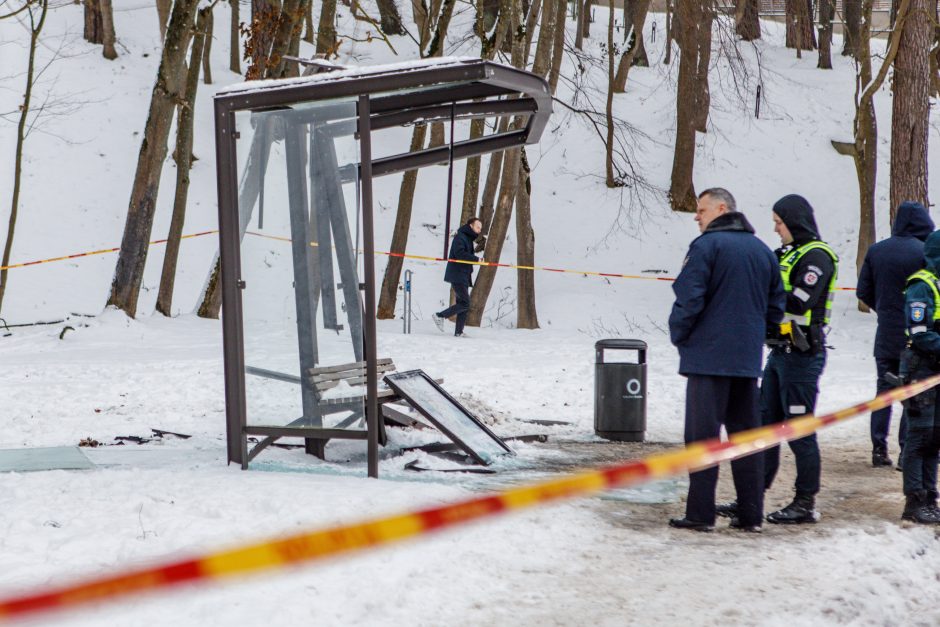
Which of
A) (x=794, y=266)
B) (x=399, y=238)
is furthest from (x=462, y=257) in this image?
(x=794, y=266)

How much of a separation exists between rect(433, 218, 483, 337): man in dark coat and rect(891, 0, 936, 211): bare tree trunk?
652 centimetres

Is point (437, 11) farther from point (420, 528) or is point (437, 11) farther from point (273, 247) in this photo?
point (420, 528)

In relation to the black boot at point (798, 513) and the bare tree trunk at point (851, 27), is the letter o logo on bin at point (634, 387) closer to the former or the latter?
the black boot at point (798, 513)

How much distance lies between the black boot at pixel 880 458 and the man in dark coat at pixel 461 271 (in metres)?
8.69

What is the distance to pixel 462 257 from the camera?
16.4 m

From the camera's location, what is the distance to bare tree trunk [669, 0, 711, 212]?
22.5 metres

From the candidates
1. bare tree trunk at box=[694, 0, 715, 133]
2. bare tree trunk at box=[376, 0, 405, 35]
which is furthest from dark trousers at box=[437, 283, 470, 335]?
bare tree trunk at box=[376, 0, 405, 35]

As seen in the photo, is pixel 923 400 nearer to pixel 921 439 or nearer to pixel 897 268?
pixel 921 439

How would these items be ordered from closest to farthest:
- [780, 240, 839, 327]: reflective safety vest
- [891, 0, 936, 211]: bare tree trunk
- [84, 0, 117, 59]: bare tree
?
[780, 240, 839, 327]: reflective safety vest < [891, 0, 936, 211]: bare tree trunk < [84, 0, 117, 59]: bare tree

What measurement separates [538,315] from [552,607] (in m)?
17.4

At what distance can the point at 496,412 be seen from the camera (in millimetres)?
Result: 9844

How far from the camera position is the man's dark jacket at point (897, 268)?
756cm

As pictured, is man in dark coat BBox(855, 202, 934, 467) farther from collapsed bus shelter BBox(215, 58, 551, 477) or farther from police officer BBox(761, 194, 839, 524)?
collapsed bus shelter BBox(215, 58, 551, 477)

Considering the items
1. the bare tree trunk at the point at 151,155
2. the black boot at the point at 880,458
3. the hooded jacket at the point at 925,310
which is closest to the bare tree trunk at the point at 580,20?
the bare tree trunk at the point at 151,155
